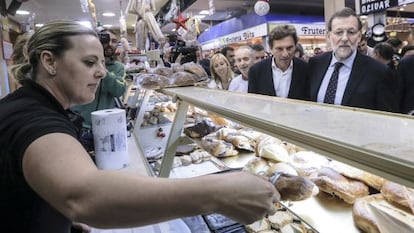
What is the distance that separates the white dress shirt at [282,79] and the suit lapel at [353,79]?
415mm

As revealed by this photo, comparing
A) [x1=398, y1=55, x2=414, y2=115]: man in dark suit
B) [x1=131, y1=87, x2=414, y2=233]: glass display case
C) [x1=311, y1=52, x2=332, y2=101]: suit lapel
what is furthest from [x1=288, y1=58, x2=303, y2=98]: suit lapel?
[x1=131, y1=87, x2=414, y2=233]: glass display case

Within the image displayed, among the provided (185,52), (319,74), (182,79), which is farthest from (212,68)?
(319,74)

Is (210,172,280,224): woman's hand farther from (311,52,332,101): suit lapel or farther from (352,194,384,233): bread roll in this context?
(311,52,332,101): suit lapel

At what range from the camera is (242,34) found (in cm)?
978

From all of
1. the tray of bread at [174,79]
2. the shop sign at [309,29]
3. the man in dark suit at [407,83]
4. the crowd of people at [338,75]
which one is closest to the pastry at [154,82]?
the tray of bread at [174,79]

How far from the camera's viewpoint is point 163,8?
29.3 ft

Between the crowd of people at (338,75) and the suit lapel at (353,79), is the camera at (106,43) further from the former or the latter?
the suit lapel at (353,79)

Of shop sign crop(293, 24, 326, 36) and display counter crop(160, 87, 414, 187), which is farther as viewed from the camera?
shop sign crop(293, 24, 326, 36)

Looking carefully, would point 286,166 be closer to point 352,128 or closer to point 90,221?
point 352,128

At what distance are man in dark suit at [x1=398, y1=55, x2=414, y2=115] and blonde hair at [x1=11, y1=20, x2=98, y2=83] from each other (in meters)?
2.02

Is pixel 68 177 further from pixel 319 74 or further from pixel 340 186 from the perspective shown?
pixel 319 74

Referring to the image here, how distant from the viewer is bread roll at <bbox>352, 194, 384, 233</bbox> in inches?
35.5

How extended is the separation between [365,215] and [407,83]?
1573 millimetres

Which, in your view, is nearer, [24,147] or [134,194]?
[134,194]
